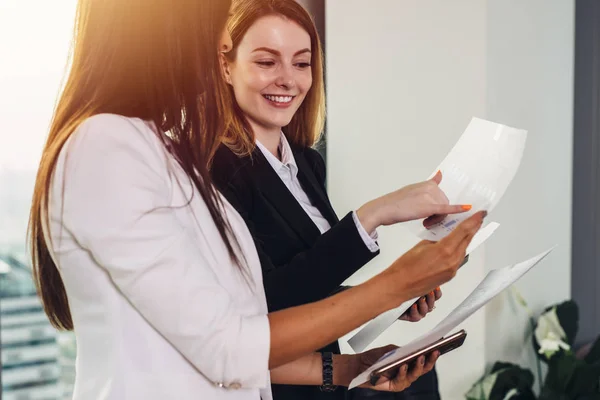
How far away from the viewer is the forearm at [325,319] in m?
0.74

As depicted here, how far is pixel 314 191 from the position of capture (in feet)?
4.58

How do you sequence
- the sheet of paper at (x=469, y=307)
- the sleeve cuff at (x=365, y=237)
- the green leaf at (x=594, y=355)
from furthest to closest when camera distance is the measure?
the green leaf at (x=594, y=355)
the sleeve cuff at (x=365, y=237)
the sheet of paper at (x=469, y=307)

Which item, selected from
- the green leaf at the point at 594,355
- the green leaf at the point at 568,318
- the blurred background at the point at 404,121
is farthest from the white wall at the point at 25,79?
the green leaf at the point at 594,355

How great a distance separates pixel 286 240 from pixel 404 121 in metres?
1.05

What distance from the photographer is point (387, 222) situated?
111 centimetres

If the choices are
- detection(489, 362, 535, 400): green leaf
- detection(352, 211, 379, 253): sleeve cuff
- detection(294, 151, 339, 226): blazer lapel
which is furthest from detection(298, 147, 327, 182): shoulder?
detection(489, 362, 535, 400): green leaf

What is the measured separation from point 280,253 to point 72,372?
1.49 m

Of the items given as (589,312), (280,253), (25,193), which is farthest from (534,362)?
(25,193)

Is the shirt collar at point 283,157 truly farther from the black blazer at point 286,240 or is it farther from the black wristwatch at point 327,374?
the black wristwatch at point 327,374

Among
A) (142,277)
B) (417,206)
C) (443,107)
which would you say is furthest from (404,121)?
(142,277)

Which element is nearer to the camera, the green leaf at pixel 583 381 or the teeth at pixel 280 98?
the teeth at pixel 280 98

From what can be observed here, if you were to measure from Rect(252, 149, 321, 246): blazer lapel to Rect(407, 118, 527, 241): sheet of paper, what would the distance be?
12.9 inches

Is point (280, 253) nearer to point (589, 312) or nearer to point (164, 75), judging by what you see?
point (164, 75)

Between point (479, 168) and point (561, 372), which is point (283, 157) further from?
point (561, 372)
